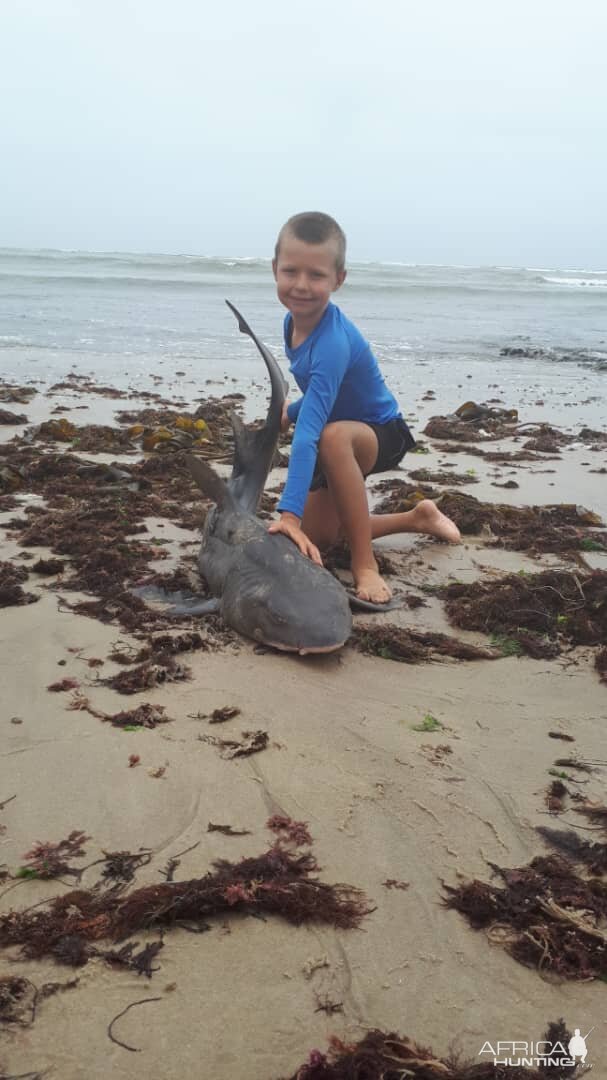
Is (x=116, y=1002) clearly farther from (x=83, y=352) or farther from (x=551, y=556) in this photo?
(x=83, y=352)

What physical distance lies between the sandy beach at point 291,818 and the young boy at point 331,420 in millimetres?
599

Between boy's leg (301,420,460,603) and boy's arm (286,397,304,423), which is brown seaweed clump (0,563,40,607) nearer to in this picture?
boy's leg (301,420,460,603)

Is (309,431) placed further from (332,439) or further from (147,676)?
(147,676)

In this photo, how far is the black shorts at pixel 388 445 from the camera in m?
4.40

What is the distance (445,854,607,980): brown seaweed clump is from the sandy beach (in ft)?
0.08

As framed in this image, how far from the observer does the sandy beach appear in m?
1.49

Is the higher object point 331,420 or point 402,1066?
point 331,420

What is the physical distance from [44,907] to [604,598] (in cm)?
274

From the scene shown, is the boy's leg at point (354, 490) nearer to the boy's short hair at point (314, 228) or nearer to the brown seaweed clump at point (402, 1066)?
the boy's short hair at point (314, 228)

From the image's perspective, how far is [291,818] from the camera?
214cm

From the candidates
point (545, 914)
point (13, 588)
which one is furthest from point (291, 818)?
point (13, 588)

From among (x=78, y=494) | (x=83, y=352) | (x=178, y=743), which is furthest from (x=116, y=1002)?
(x=83, y=352)

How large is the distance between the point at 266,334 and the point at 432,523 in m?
12.6

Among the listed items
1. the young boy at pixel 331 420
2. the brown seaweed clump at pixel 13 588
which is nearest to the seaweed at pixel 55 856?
the brown seaweed clump at pixel 13 588
